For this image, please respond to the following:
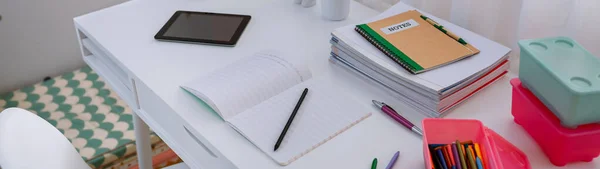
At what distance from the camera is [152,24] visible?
1166 mm

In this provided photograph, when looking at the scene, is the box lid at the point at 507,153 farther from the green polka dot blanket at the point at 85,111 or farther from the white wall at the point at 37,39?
the white wall at the point at 37,39

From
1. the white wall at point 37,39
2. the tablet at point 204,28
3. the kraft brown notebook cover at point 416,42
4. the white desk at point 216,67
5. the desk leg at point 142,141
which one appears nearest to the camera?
the white desk at point 216,67

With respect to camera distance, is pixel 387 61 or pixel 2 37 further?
pixel 2 37

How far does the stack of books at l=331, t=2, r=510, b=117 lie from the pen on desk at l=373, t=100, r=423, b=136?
3 cm

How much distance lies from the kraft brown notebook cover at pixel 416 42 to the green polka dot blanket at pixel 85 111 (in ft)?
3.07

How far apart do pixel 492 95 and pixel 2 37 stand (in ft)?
5.30

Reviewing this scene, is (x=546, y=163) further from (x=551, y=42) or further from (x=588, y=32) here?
(x=588, y=32)

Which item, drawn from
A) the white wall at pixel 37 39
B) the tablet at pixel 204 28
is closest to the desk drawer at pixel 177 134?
the tablet at pixel 204 28

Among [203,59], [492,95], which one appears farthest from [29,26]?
[492,95]

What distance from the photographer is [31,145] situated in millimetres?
889

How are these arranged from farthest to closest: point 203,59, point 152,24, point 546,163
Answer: point 152,24, point 203,59, point 546,163

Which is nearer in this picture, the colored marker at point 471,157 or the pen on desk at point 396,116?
the colored marker at point 471,157

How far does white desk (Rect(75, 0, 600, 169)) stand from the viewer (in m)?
0.82

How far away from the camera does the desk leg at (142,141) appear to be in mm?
1306
